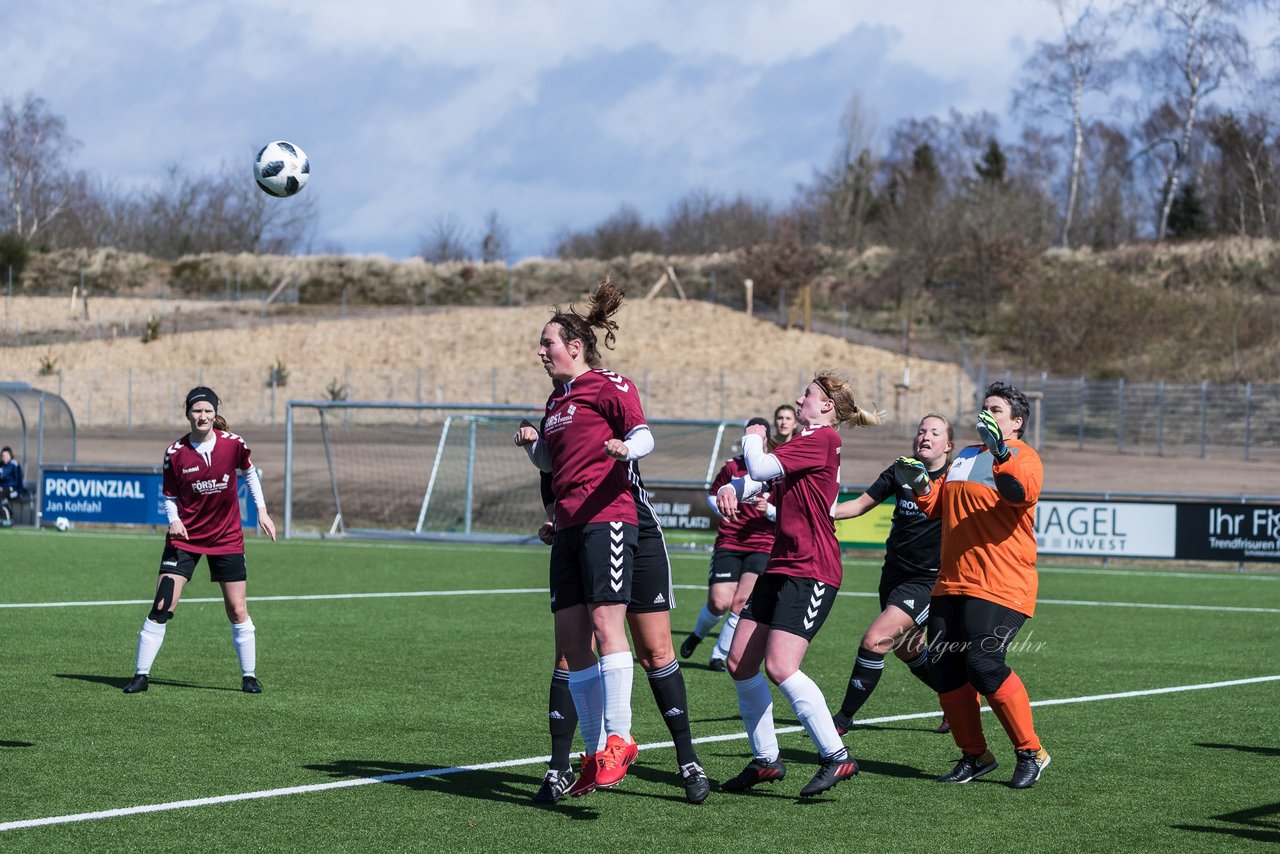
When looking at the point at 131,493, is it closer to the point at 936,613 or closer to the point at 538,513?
the point at 538,513

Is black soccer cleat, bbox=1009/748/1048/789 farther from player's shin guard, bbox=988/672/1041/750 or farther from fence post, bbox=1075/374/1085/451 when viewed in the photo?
fence post, bbox=1075/374/1085/451

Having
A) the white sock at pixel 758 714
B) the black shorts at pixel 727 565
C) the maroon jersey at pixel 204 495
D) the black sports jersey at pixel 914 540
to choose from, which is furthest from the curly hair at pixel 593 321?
the black shorts at pixel 727 565

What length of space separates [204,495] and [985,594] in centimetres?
562

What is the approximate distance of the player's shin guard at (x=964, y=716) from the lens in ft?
24.2

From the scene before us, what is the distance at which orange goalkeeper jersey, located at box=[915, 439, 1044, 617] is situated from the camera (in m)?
7.18

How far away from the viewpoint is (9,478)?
91.6 ft

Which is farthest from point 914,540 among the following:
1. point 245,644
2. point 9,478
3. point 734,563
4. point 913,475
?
Result: point 9,478

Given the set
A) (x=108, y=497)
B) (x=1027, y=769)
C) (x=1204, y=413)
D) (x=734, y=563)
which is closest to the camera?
(x=1027, y=769)

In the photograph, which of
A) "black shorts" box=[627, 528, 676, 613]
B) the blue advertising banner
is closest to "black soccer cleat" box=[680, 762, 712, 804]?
"black shorts" box=[627, 528, 676, 613]

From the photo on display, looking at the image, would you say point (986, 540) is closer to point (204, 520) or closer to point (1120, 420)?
point (204, 520)

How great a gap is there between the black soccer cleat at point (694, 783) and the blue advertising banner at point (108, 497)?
2034cm

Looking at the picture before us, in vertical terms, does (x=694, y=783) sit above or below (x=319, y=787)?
above

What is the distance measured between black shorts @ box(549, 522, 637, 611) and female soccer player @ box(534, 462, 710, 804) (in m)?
0.09

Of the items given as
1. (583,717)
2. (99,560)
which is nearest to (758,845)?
(583,717)
